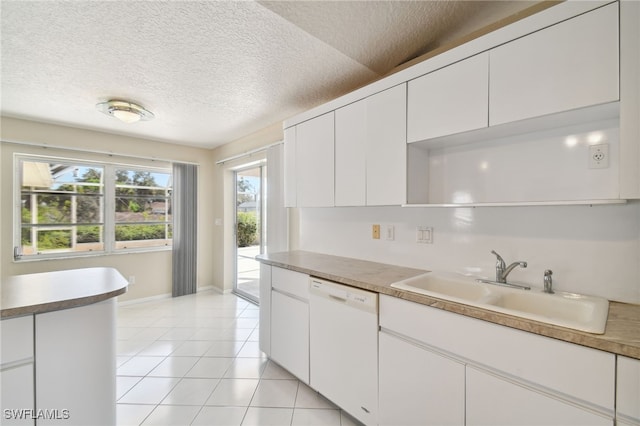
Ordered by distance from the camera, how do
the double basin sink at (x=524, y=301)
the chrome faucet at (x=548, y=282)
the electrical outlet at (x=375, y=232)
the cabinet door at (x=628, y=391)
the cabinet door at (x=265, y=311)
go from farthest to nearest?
1. the cabinet door at (x=265, y=311)
2. the electrical outlet at (x=375, y=232)
3. the chrome faucet at (x=548, y=282)
4. the double basin sink at (x=524, y=301)
5. the cabinet door at (x=628, y=391)

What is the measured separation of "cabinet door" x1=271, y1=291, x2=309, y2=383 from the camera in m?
2.09

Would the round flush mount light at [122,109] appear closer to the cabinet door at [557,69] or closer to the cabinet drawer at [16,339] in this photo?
the cabinet drawer at [16,339]

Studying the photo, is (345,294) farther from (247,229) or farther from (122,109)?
(247,229)

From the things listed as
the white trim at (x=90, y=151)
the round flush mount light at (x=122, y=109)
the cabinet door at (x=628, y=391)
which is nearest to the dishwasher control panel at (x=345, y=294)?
the cabinet door at (x=628, y=391)

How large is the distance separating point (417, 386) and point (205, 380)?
1.77 metres

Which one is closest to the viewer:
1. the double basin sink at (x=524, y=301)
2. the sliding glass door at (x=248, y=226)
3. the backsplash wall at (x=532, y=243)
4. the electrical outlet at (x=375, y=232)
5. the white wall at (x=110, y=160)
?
the double basin sink at (x=524, y=301)

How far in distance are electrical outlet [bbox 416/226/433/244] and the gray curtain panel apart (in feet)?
12.8

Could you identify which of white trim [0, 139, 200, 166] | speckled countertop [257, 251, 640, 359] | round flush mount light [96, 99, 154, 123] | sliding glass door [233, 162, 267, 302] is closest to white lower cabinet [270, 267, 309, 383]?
speckled countertop [257, 251, 640, 359]

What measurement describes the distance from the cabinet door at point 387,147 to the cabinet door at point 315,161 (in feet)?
1.42

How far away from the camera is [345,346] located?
1776mm

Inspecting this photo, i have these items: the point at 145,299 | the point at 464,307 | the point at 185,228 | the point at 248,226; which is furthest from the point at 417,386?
the point at 145,299

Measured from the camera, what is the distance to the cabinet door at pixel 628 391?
86cm

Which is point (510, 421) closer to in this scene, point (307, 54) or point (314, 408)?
point (314, 408)

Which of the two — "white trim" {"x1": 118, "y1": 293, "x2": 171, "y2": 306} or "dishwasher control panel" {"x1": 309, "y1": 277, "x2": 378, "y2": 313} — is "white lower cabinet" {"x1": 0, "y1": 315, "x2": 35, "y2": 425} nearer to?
"dishwasher control panel" {"x1": 309, "y1": 277, "x2": 378, "y2": 313}
